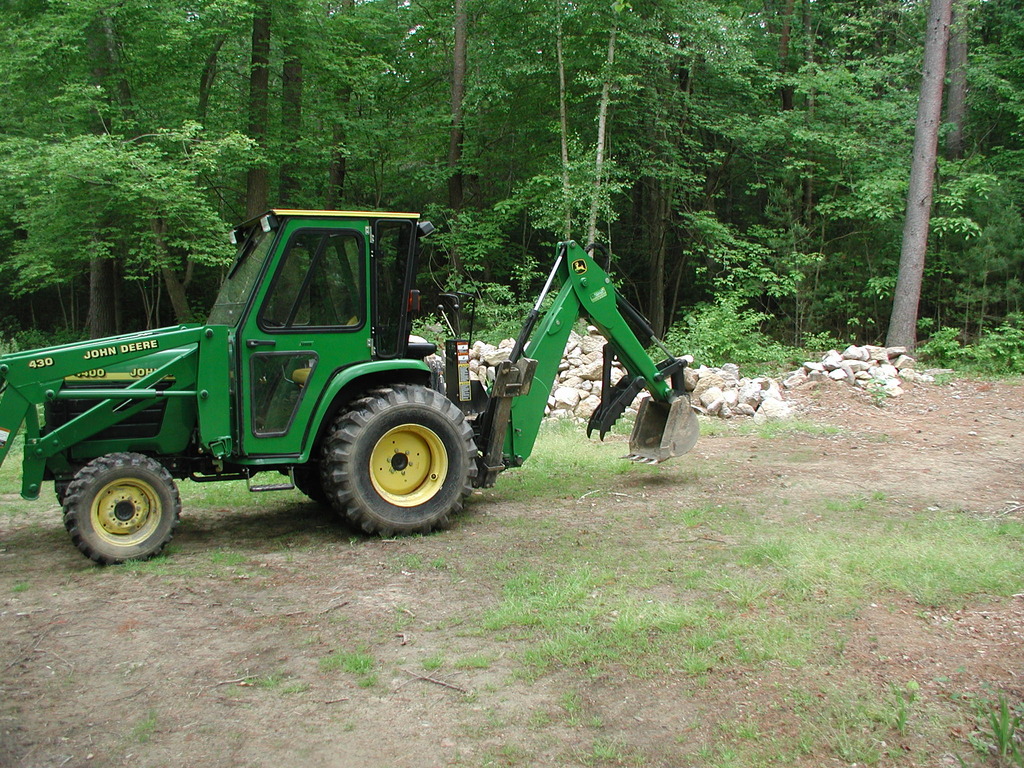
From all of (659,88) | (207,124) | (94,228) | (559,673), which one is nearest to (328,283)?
(559,673)

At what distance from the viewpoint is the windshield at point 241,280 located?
5.73 m

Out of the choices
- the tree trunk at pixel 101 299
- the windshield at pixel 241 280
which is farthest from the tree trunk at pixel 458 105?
the windshield at pixel 241 280

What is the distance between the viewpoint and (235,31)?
15.1m

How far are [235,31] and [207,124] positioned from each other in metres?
2.07

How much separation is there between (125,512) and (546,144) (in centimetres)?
1517

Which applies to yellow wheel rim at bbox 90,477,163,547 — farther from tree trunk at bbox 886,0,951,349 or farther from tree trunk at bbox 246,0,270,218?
tree trunk at bbox 886,0,951,349

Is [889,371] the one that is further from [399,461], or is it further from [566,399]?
[399,461]

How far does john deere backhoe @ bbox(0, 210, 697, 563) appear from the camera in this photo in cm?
528

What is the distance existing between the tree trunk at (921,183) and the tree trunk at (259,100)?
39.2 ft

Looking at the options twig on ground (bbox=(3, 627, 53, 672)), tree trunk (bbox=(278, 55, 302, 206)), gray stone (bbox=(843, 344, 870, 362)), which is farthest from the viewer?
tree trunk (bbox=(278, 55, 302, 206))

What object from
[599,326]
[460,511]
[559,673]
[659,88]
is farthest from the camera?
[659,88]

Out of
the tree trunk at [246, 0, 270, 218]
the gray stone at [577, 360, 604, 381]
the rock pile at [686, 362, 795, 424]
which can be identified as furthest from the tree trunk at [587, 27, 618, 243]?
the tree trunk at [246, 0, 270, 218]

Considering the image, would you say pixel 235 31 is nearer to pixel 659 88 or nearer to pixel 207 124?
Result: pixel 207 124

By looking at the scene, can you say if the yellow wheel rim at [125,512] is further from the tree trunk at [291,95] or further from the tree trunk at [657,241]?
the tree trunk at [657,241]
